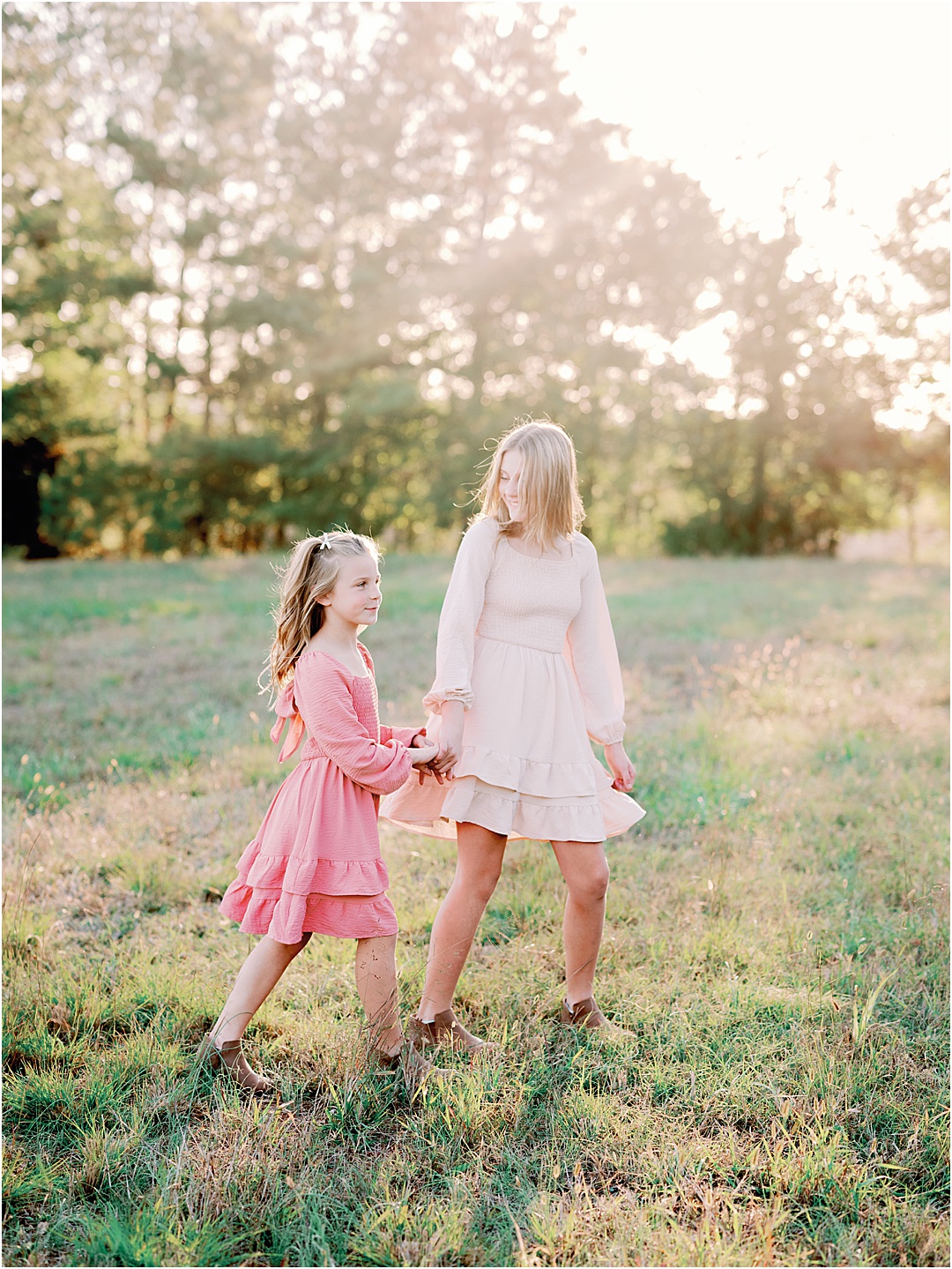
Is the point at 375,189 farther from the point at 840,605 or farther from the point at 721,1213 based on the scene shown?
the point at 721,1213

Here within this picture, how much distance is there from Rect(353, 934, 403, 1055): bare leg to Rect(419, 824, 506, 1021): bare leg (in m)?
0.16

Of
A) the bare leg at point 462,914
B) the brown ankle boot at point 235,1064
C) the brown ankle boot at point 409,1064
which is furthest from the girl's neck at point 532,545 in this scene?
the brown ankle boot at point 235,1064

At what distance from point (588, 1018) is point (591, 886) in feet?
1.38

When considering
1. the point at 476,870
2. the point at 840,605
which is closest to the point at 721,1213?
the point at 476,870

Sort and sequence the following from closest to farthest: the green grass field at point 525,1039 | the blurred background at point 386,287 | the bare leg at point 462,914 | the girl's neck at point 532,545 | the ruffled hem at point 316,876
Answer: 1. the green grass field at point 525,1039
2. the ruffled hem at point 316,876
3. the bare leg at point 462,914
4. the girl's neck at point 532,545
5. the blurred background at point 386,287

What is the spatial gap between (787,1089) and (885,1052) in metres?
0.35

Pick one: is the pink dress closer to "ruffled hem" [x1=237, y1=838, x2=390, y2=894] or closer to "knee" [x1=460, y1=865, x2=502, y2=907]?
"ruffled hem" [x1=237, y1=838, x2=390, y2=894]

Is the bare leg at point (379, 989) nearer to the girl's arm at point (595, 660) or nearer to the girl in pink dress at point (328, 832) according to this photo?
the girl in pink dress at point (328, 832)

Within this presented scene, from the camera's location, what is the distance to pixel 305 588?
276cm

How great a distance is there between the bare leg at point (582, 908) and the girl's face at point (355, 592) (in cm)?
91

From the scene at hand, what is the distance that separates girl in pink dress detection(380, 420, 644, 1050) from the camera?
2775mm

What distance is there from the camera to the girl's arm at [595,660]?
3.04 m

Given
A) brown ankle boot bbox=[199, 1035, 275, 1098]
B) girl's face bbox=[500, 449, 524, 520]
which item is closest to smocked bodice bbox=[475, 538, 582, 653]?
girl's face bbox=[500, 449, 524, 520]

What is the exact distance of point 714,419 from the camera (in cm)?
2544
